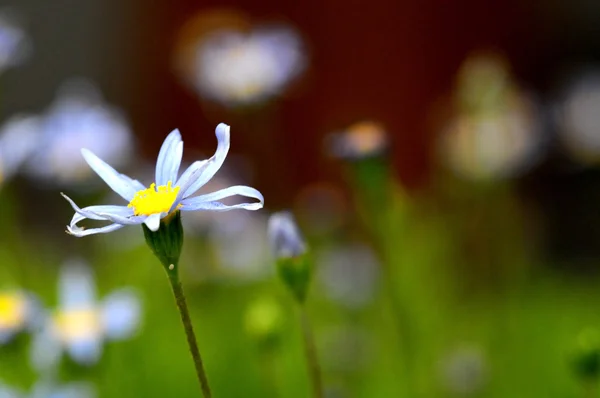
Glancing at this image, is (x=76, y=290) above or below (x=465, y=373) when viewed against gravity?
above

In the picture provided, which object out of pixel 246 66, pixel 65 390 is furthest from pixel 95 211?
pixel 246 66

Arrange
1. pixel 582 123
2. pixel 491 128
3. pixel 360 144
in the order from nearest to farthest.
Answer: pixel 360 144 < pixel 491 128 < pixel 582 123

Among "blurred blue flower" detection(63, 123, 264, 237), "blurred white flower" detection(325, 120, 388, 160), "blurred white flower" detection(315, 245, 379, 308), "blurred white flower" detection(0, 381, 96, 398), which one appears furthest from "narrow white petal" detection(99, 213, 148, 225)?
"blurred white flower" detection(315, 245, 379, 308)

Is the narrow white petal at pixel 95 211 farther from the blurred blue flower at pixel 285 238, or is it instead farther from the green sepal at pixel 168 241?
the blurred blue flower at pixel 285 238

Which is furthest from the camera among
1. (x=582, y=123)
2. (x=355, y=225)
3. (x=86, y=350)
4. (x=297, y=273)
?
(x=355, y=225)

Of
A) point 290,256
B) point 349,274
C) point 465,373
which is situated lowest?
point 465,373

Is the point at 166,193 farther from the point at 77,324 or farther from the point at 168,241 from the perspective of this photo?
the point at 77,324

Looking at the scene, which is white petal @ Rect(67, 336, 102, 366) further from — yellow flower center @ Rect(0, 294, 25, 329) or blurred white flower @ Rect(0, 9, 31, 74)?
blurred white flower @ Rect(0, 9, 31, 74)
